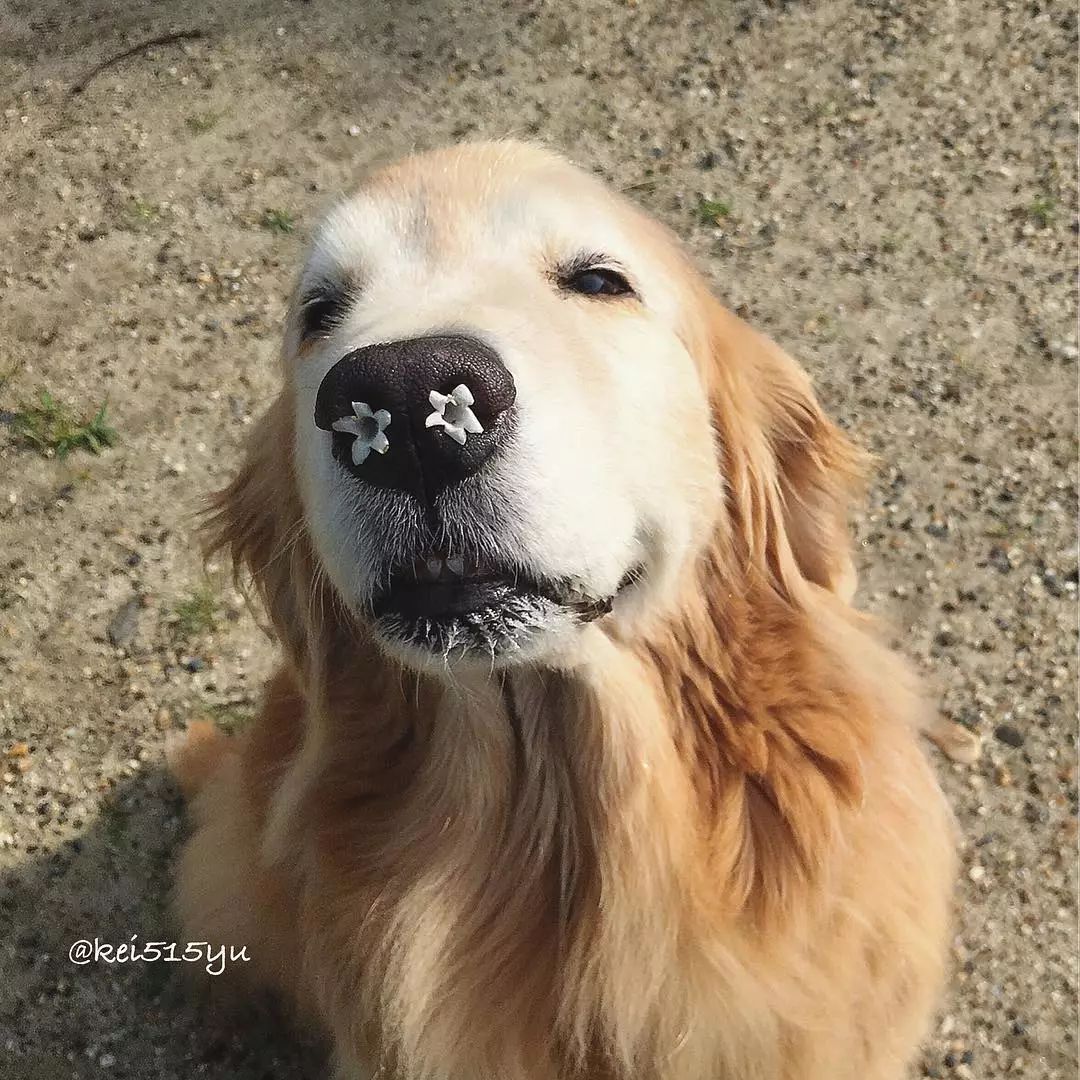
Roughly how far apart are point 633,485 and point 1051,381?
2570 millimetres

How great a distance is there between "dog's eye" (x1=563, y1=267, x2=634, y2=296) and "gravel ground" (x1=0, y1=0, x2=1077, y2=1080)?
5.71 ft

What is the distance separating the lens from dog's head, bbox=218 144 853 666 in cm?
149

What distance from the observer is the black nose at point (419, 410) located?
141cm

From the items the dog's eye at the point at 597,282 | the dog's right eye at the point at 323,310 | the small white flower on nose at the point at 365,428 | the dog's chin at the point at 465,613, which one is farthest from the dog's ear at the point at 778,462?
the small white flower on nose at the point at 365,428

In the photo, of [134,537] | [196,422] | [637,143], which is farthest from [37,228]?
[637,143]

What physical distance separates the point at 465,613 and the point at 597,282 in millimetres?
724

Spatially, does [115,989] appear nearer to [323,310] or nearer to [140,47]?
[323,310]

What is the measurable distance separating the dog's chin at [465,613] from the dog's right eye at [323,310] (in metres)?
0.56

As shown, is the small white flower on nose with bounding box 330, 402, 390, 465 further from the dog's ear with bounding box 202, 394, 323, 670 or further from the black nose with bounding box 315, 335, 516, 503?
the dog's ear with bounding box 202, 394, 323, 670

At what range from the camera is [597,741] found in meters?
1.92

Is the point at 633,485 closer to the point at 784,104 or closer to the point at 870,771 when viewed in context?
the point at 870,771

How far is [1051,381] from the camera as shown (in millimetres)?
3605

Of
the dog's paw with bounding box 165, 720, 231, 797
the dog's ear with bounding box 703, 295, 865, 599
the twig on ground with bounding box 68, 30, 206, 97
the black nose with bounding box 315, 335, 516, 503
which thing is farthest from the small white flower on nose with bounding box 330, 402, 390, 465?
the twig on ground with bounding box 68, 30, 206, 97

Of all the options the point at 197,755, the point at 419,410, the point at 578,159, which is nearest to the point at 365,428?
the point at 419,410
